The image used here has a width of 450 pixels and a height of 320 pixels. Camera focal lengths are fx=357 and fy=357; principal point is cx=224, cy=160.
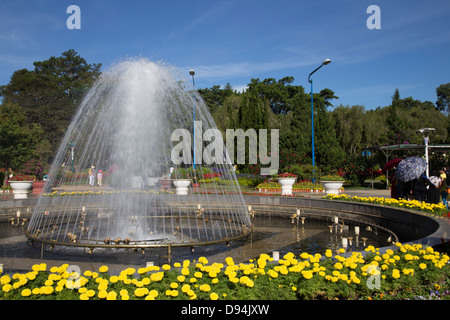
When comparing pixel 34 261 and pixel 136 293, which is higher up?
pixel 136 293

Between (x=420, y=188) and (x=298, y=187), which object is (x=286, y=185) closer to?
(x=298, y=187)

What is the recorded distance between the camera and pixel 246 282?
380cm

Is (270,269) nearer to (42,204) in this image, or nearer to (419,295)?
(419,295)

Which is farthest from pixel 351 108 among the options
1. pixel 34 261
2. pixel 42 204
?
pixel 34 261

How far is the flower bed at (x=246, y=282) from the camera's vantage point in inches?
145

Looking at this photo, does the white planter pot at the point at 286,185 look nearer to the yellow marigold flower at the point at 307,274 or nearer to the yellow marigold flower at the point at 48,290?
the yellow marigold flower at the point at 307,274

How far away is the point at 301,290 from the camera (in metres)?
3.85

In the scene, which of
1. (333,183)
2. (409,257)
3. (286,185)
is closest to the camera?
(409,257)

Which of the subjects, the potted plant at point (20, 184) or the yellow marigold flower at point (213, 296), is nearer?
the yellow marigold flower at point (213, 296)

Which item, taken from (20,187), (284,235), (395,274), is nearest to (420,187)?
(284,235)

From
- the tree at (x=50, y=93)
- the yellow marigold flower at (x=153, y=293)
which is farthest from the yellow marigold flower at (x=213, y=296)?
the tree at (x=50, y=93)

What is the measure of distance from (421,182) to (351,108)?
110 feet

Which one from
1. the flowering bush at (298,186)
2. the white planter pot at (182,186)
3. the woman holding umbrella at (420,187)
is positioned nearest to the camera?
the woman holding umbrella at (420,187)

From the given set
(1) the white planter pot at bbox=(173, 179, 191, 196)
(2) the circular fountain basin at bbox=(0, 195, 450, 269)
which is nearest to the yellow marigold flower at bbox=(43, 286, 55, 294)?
(2) the circular fountain basin at bbox=(0, 195, 450, 269)
